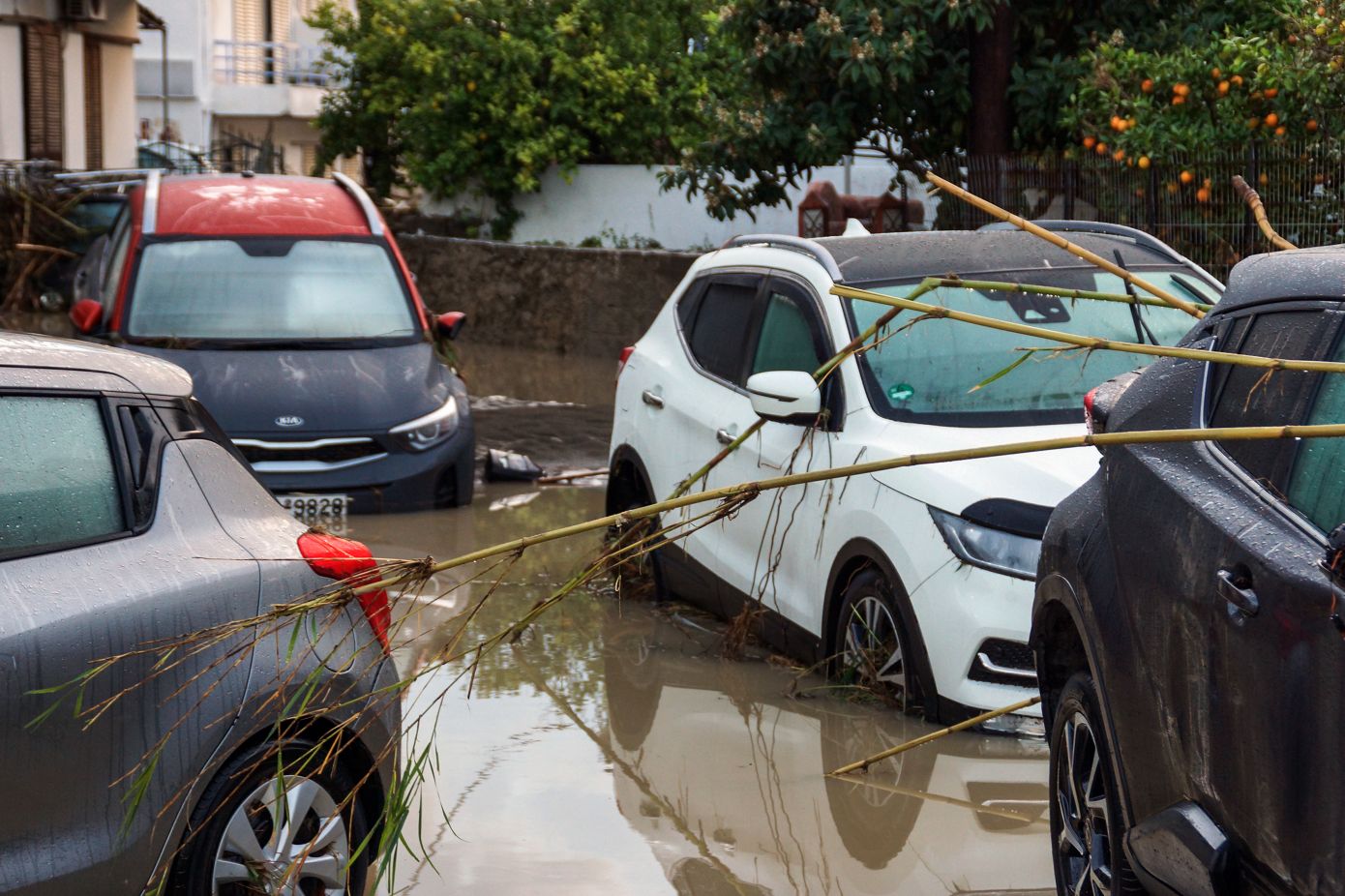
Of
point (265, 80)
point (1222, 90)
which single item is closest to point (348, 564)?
point (1222, 90)

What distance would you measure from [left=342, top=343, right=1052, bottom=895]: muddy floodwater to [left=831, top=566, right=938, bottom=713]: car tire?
0.11 metres

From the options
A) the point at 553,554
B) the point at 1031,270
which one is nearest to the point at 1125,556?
the point at 1031,270

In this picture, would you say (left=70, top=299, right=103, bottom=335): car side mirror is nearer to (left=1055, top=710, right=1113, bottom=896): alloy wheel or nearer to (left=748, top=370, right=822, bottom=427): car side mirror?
(left=748, top=370, right=822, bottom=427): car side mirror

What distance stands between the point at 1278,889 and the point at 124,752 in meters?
2.38

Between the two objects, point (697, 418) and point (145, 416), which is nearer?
point (145, 416)

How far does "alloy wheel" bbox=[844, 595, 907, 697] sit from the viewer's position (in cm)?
629

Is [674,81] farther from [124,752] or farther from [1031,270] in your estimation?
[124,752]

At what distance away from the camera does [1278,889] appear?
10.7ft

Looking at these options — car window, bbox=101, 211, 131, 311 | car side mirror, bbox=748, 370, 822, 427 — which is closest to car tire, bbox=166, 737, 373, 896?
car side mirror, bbox=748, 370, 822, 427

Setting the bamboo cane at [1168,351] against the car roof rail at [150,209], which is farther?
the car roof rail at [150,209]

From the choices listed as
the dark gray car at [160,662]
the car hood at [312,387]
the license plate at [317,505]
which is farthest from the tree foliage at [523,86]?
the dark gray car at [160,662]

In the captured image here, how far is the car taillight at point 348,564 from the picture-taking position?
4488mm

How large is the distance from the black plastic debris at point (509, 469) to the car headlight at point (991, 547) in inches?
253

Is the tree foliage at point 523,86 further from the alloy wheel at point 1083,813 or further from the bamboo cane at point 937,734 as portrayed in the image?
the alloy wheel at point 1083,813
